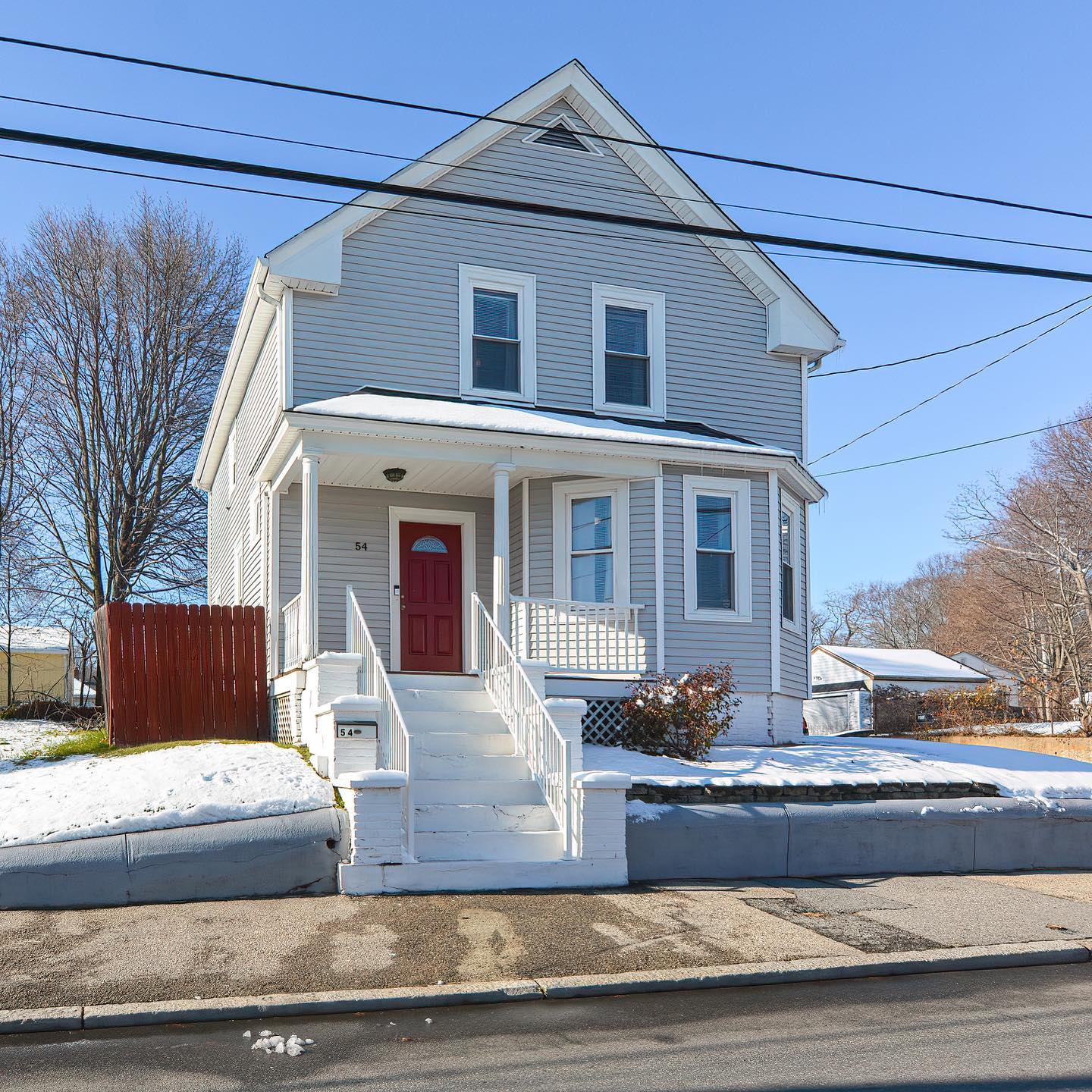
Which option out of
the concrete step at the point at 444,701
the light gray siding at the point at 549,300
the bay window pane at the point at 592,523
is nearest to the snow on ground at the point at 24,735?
the concrete step at the point at 444,701

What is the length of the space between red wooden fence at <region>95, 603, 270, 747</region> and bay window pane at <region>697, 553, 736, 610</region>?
5618 millimetres

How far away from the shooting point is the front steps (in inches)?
366

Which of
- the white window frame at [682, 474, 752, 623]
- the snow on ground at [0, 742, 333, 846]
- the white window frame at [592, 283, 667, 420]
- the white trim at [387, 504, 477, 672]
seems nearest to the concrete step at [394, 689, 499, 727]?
the snow on ground at [0, 742, 333, 846]

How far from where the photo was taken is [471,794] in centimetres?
1009

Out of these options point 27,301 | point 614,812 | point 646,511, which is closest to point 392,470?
point 646,511

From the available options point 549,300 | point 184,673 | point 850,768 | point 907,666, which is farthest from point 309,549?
point 907,666

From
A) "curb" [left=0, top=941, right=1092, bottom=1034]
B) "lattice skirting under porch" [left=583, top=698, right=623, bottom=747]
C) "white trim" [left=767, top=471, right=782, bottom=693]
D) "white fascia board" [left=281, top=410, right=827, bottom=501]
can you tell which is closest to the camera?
"curb" [left=0, top=941, right=1092, bottom=1034]

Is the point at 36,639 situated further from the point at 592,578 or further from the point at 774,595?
the point at 774,595

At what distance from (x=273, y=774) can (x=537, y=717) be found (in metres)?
2.42

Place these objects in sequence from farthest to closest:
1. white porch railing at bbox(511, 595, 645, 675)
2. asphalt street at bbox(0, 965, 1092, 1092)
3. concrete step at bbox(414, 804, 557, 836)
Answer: white porch railing at bbox(511, 595, 645, 675) < concrete step at bbox(414, 804, 557, 836) < asphalt street at bbox(0, 965, 1092, 1092)

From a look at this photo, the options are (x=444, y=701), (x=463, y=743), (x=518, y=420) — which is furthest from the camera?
(x=518, y=420)

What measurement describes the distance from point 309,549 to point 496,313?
4.38 meters

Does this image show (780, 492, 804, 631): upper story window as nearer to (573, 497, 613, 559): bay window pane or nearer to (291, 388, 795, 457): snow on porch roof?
(291, 388, 795, 457): snow on porch roof

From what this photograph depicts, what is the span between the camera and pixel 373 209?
14328 millimetres
